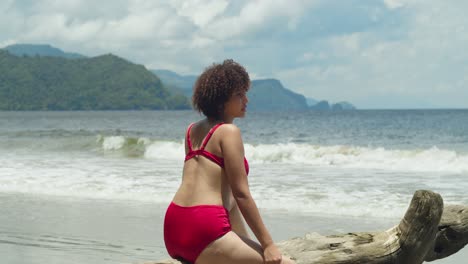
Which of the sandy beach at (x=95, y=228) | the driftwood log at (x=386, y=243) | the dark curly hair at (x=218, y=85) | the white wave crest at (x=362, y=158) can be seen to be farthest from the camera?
the white wave crest at (x=362, y=158)

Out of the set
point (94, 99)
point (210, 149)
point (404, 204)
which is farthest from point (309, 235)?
point (94, 99)

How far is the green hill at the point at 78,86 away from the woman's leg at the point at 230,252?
143573 mm

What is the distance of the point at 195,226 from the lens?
135 inches

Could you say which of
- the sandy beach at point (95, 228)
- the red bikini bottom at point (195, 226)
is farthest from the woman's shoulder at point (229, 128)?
the sandy beach at point (95, 228)

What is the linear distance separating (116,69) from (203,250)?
537ft

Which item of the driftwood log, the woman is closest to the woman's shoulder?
the woman

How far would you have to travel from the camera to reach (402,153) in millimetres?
22812

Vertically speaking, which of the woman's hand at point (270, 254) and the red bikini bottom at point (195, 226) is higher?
the red bikini bottom at point (195, 226)

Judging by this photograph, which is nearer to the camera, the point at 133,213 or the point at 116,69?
the point at 133,213

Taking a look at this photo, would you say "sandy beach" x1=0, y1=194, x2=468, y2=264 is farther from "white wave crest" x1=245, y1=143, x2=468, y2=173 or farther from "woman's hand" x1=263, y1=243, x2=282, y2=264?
"white wave crest" x1=245, y1=143, x2=468, y2=173

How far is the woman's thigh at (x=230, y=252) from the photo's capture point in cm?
344

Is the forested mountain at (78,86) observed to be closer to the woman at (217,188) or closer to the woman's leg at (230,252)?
the woman at (217,188)

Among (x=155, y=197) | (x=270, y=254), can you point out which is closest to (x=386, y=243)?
(x=270, y=254)

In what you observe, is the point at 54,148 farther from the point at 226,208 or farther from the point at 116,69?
the point at 116,69
